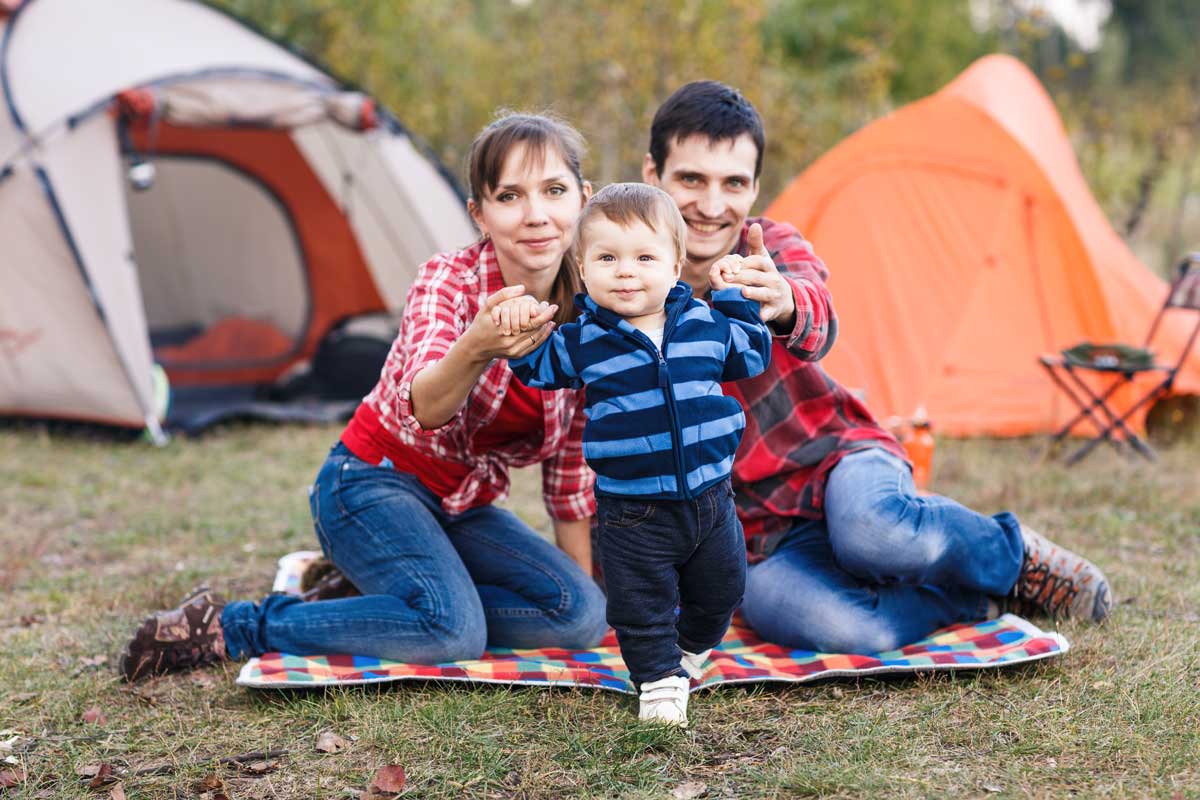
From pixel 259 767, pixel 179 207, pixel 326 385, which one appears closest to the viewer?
pixel 259 767

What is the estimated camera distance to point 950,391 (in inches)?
221

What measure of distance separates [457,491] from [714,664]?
2.53 ft

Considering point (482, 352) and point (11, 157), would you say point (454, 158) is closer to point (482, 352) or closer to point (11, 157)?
point (11, 157)

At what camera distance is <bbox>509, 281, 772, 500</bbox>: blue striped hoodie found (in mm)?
2248

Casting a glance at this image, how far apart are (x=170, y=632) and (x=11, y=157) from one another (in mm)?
3900

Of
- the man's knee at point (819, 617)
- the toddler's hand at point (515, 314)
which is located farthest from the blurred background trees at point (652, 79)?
the toddler's hand at point (515, 314)

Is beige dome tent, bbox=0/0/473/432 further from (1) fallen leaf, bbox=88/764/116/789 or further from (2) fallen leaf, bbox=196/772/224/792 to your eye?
(2) fallen leaf, bbox=196/772/224/792

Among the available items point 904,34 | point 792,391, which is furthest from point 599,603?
point 904,34

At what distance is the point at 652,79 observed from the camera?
895cm

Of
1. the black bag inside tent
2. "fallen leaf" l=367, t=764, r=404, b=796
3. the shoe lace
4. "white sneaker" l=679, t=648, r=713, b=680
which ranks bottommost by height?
the black bag inside tent

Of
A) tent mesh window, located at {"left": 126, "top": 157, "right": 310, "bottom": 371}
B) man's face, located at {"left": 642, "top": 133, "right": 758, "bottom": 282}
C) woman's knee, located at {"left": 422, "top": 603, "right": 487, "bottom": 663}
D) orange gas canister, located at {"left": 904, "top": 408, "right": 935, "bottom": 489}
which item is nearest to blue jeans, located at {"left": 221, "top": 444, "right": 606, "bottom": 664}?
woman's knee, located at {"left": 422, "top": 603, "right": 487, "bottom": 663}

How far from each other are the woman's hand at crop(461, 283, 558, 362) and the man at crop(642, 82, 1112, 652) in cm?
56

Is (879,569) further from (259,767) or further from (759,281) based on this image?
(259,767)

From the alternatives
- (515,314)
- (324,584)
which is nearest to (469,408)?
(515,314)
